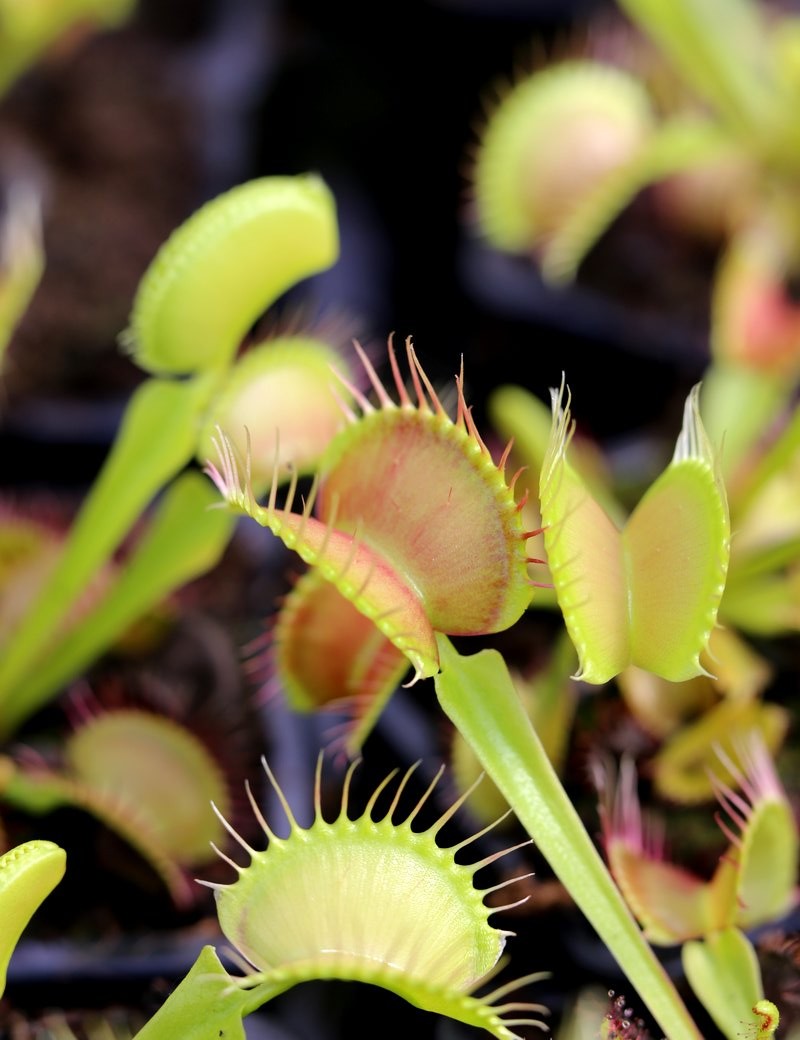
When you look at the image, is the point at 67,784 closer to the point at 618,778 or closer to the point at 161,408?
the point at 161,408

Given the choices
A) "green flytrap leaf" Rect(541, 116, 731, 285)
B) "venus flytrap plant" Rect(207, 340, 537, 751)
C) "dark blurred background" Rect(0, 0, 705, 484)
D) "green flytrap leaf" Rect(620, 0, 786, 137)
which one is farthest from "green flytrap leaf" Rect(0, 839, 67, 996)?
"green flytrap leaf" Rect(620, 0, 786, 137)

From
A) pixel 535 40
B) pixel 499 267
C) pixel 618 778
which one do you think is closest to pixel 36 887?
pixel 618 778

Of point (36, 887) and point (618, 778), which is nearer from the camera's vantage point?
point (36, 887)

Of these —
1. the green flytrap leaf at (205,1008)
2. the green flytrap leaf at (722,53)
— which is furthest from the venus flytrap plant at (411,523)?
the green flytrap leaf at (722,53)

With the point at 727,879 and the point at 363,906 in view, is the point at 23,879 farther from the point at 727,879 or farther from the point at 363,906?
the point at 727,879

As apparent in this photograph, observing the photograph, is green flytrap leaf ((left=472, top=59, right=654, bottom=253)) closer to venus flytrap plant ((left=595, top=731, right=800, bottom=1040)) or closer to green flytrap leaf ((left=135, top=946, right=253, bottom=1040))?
venus flytrap plant ((left=595, top=731, right=800, bottom=1040))

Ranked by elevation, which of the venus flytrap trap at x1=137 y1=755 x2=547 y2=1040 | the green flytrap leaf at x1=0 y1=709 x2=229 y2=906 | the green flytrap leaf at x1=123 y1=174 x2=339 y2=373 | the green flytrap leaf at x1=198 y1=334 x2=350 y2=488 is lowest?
the green flytrap leaf at x1=0 y1=709 x2=229 y2=906

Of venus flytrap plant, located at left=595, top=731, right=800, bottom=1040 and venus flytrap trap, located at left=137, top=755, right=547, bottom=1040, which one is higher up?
venus flytrap trap, located at left=137, top=755, right=547, bottom=1040
